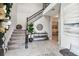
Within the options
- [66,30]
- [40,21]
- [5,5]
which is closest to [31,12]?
[40,21]

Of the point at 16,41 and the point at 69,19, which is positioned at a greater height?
the point at 69,19

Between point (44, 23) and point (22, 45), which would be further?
point (44, 23)

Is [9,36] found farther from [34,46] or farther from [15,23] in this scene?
[34,46]

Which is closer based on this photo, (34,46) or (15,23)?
(15,23)

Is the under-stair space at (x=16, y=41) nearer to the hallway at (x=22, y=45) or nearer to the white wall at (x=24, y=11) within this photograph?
the hallway at (x=22, y=45)

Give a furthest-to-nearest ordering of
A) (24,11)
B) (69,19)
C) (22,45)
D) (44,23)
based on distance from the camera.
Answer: (44,23) < (22,45) < (24,11) < (69,19)

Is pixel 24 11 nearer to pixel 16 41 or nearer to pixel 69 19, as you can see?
pixel 16 41

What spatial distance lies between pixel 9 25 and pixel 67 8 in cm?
109

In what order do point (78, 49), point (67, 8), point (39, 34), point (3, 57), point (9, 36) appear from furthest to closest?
point (39, 34) < point (9, 36) < point (67, 8) < point (78, 49) < point (3, 57)

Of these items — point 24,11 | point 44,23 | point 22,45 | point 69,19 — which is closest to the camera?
point 69,19

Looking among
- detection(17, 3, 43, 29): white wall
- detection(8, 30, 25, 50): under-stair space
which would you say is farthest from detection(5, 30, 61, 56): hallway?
detection(17, 3, 43, 29): white wall

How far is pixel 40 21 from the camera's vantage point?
2678mm

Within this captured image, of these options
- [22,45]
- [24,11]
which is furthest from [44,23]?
[22,45]

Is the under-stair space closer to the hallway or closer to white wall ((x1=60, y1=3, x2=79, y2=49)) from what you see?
the hallway
